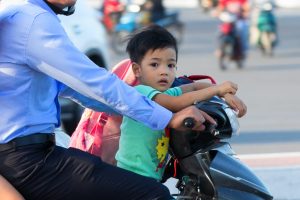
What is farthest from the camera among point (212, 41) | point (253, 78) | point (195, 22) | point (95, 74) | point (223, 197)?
point (195, 22)

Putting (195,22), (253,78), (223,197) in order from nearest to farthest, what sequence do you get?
(223,197)
(253,78)
(195,22)

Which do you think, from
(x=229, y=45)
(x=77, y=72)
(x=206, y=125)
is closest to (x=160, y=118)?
(x=206, y=125)

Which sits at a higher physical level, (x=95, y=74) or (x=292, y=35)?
(x=292, y=35)

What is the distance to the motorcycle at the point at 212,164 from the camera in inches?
161

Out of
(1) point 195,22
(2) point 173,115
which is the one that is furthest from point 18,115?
(1) point 195,22

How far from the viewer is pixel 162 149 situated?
428 cm

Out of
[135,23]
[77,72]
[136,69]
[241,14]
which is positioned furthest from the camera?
[135,23]

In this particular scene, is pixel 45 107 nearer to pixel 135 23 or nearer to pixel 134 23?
pixel 134 23

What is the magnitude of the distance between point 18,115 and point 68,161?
0.25 meters

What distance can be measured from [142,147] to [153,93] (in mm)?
219

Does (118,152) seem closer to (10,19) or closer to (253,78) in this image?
(10,19)

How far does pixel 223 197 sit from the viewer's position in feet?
13.4

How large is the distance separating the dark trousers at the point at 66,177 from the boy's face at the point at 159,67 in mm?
536

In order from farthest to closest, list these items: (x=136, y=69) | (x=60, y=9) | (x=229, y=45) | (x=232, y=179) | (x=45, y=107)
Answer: (x=229, y=45)
(x=136, y=69)
(x=232, y=179)
(x=60, y=9)
(x=45, y=107)
